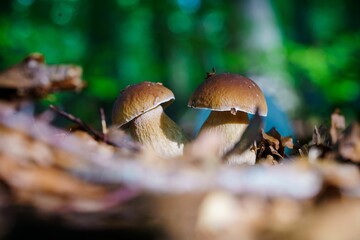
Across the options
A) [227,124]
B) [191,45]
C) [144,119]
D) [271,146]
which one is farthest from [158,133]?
[191,45]

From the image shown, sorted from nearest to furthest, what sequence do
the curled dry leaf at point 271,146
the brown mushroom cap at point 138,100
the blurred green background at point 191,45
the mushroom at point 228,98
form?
1. the curled dry leaf at point 271,146
2. the mushroom at point 228,98
3. the brown mushroom cap at point 138,100
4. the blurred green background at point 191,45

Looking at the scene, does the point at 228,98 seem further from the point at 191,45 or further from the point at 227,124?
the point at 191,45

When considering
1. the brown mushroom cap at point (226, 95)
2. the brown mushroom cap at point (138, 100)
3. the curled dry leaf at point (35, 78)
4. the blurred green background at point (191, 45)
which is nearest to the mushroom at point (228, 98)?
the brown mushroom cap at point (226, 95)

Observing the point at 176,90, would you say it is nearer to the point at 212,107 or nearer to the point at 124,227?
the point at 212,107

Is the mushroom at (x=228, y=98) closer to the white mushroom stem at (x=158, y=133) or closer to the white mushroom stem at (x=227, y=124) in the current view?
the white mushroom stem at (x=227, y=124)

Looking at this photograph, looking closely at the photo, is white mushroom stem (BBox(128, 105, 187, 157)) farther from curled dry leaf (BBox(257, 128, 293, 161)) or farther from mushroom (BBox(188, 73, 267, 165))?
curled dry leaf (BBox(257, 128, 293, 161))

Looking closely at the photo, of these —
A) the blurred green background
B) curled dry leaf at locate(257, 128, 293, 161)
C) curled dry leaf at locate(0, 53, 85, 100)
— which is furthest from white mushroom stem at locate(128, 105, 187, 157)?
the blurred green background
